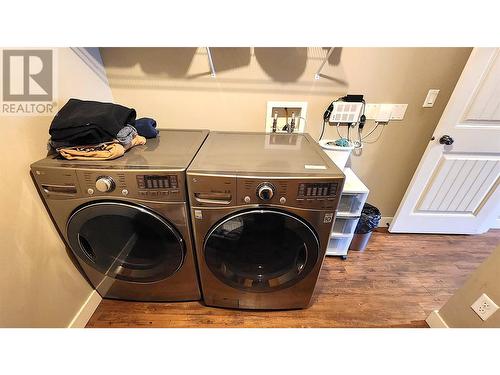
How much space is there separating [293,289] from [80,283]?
1.20 meters

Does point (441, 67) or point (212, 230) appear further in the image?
point (441, 67)

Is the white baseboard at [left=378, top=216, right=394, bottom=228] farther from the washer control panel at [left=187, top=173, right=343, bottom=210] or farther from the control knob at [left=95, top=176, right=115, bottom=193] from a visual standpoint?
the control knob at [left=95, top=176, right=115, bottom=193]

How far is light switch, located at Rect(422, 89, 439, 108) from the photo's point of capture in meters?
1.30

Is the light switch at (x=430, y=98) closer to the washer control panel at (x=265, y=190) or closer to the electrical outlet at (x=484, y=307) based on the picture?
the electrical outlet at (x=484, y=307)

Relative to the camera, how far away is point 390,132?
56.7 inches

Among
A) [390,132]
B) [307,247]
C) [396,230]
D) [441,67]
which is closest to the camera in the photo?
[307,247]

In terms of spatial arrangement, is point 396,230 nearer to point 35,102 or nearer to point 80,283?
point 80,283

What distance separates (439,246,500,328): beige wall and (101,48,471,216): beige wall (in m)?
0.93

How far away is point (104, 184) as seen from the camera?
2.52ft

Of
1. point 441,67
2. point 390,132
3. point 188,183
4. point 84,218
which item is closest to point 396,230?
point 390,132

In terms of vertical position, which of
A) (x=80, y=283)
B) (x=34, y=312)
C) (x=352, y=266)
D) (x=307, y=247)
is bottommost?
(x=352, y=266)

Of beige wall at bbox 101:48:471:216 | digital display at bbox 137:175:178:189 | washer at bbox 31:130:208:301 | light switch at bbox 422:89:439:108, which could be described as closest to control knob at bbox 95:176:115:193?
washer at bbox 31:130:208:301

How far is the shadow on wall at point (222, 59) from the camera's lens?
1.19 meters
